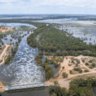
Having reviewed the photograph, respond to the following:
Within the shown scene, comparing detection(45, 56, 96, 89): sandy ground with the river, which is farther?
the river

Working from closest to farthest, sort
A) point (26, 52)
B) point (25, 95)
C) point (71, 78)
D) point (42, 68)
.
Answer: point (25, 95), point (71, 78), point (42, 68), point (26, 52)

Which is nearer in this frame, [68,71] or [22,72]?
[68,71]

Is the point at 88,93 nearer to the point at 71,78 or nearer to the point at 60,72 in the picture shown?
the point at 71,78

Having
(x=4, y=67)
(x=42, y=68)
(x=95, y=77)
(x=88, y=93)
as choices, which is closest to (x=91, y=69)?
(x=95, y=77)

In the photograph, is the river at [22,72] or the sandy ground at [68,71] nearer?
the sandy ground at [68,71]

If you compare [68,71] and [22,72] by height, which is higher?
[68,71]

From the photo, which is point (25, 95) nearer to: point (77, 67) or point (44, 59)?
point (77, 67)

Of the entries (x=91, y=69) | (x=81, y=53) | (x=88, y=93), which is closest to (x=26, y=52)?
(x=81, y=53)

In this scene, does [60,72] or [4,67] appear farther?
[4,67]

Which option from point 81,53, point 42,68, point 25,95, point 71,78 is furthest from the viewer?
point 81,53
